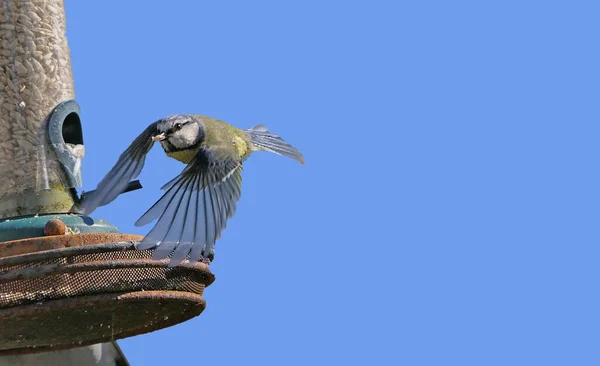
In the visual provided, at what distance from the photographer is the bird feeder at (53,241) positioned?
5.21 metres

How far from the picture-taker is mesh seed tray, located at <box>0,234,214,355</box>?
519cm

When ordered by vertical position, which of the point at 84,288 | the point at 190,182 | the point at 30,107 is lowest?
the point at 84,288

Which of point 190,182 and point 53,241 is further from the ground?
point 190,182

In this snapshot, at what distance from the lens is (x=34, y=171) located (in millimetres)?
6129

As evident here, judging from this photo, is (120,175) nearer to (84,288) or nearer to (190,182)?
(190,182)

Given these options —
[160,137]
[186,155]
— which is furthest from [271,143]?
[160,137]

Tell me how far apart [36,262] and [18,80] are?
1225 millimetres

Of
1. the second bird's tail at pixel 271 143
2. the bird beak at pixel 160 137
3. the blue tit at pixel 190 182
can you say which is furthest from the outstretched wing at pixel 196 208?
the second bird's tail at pixel 271 143

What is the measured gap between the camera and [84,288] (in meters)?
5.25

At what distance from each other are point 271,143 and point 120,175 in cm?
101

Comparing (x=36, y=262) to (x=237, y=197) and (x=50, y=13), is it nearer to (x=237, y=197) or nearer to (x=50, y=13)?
(x=237, y=197)

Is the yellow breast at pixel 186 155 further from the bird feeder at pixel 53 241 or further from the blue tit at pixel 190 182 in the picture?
the bird feeder at pixel 53 241

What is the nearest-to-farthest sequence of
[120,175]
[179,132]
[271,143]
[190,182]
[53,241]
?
[53,241] < [190,182] < [120,175] < [179,132] < [271,143]

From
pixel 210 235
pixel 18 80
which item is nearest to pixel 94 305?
pixel 210 235
